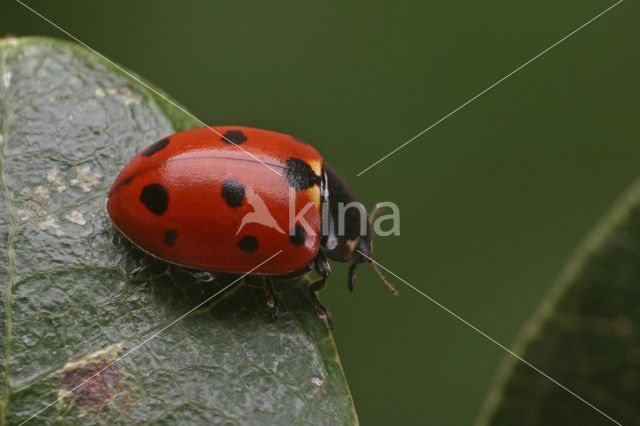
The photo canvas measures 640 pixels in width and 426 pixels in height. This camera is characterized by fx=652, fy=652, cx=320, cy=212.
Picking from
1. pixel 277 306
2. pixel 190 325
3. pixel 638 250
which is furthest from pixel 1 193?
pixel 638 250

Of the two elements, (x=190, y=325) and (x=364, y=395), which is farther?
(x=364, y=395)

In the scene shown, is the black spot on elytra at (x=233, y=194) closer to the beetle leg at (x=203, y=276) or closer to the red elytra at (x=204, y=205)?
the red elytra at (x=204, y=205)

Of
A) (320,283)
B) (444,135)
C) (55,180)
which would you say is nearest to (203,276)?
(320,283)

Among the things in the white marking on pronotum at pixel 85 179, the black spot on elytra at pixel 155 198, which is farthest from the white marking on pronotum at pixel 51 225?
the black spot on elytra at pixel 155 198

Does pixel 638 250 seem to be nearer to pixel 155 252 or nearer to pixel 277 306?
pixel 277 306

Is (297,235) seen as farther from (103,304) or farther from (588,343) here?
(588,343)

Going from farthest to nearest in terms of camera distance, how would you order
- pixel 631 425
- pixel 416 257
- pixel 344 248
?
pixel 416 257, pixel 344 248, pixel 631 425
